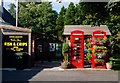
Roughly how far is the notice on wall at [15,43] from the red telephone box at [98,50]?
15.3 feet

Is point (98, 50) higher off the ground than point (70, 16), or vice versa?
point (70, 16)

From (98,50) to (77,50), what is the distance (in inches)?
58.0

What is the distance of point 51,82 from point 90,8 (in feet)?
17.7

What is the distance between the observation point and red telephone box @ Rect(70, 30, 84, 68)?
24031 millimetres

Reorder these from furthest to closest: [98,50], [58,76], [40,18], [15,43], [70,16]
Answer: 1. [40,18]
2. [70,16]
3. [98,50]
4. [15,43]
5. [58,76]

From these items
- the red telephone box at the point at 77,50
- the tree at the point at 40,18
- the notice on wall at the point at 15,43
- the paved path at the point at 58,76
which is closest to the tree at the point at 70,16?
the tree at the point at 40,18

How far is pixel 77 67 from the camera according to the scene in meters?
24.2

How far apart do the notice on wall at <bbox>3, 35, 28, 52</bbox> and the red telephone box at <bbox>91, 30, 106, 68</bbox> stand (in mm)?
4660

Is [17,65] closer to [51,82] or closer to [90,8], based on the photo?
[51,82]

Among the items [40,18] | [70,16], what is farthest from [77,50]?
[40,18]

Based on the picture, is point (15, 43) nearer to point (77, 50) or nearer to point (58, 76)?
point (77, 50)

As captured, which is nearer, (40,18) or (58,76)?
(58,76)

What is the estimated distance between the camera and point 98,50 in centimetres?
2395

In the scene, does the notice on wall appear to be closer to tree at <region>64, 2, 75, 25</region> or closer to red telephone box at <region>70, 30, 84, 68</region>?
red telephone box at <region>70, 30, 84, 68</region>
